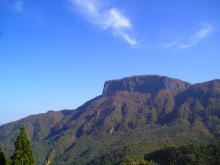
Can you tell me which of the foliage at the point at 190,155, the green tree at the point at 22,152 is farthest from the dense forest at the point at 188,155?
the green tree at the point at 22,152

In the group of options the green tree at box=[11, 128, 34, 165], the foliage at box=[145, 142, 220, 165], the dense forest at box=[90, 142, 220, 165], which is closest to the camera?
the green tree at box=[11, 128, 34, 165]

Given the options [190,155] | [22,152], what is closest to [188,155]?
[190,155]

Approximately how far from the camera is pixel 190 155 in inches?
5915

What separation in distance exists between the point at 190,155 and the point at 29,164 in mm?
124756

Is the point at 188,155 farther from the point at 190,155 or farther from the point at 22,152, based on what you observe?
the point at 22,152

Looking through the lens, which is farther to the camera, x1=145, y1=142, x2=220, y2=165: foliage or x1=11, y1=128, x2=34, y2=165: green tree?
x1=145, y1=142, x2=220, y2=165: foliage

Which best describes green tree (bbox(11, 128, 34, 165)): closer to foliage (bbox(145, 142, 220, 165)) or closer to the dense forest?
the dense forest

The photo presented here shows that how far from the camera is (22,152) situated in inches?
1481

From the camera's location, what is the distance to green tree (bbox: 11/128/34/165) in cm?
3725

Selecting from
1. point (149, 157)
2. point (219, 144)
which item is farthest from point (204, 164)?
point (149, 157)

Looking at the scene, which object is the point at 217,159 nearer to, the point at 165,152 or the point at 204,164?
the point at 204,164

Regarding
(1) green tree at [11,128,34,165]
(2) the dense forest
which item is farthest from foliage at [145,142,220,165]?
(1) green tree at [11,128,34,165]

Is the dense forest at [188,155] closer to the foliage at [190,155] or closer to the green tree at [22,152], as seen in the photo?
the foliage at [190,155]

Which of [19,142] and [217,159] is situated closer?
[19,142]
